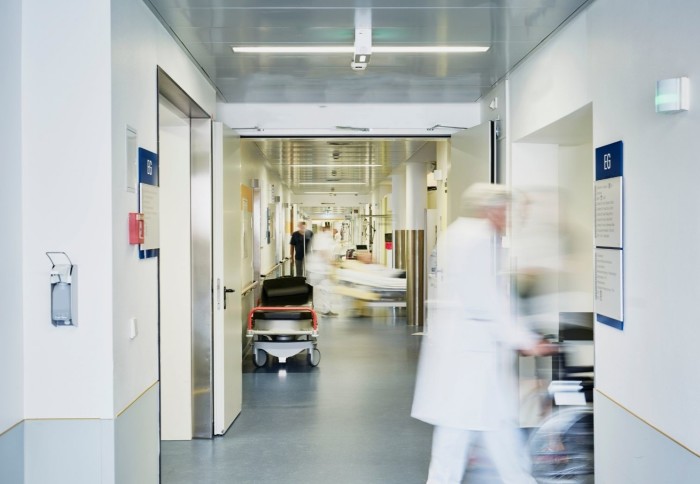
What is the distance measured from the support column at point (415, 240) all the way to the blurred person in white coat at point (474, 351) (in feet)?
24.7

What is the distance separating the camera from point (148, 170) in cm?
332

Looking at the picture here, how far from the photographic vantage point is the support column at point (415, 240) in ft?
35.5

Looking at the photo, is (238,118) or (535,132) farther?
(238,118)

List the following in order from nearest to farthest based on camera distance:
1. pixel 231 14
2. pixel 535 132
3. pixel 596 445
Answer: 1. pixel 596 445
2. pixel 231 14
3. pixel 535 132

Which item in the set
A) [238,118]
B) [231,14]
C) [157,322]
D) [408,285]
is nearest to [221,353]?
[157,322]

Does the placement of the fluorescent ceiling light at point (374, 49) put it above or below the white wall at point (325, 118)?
above

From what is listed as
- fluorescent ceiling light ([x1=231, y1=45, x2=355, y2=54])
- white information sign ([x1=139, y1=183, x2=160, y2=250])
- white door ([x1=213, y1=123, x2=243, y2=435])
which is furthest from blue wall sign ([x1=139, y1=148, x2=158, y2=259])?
white door ([x1=213, y1=123, x2=243, y2=435])

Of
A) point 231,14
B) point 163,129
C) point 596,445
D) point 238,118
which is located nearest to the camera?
point 596,445

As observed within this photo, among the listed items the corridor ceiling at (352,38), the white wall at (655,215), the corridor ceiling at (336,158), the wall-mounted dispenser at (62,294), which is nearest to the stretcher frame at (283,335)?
the corridor ceiling at (336,158)

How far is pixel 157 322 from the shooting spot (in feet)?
11.6

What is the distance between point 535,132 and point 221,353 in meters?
2.97

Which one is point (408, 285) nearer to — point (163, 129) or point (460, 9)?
point (163, 129)

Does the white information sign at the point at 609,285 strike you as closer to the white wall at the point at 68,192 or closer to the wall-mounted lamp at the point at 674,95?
the wall-mounted lamp at the point at 674,95

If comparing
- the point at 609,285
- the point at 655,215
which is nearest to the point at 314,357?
the point at 609,285
